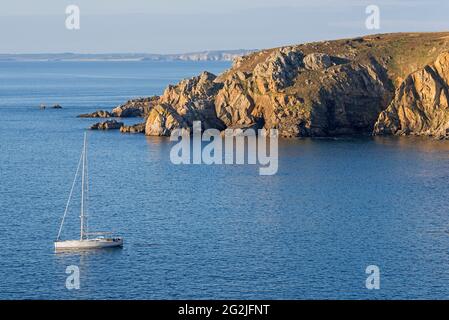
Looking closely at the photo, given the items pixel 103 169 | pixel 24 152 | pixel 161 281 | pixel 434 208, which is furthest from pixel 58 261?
pixel 24 152

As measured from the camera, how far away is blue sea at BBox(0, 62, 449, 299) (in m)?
86.9

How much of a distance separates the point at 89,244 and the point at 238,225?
20944mm

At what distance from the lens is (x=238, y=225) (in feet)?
376

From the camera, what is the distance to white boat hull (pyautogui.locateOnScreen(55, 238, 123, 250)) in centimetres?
10262

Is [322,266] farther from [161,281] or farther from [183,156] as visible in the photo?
[183,156]

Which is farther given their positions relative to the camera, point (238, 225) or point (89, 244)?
point (238, 225)

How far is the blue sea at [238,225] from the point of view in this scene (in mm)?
86938

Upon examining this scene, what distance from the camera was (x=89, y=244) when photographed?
10394cm

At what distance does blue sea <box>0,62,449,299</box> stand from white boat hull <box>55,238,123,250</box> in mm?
1311

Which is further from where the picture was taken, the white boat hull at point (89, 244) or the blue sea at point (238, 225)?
the white boat hull at point (89, 244)

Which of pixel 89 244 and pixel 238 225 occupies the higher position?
pixel 238 225

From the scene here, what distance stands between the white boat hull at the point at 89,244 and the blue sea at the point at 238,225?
51.6 inches

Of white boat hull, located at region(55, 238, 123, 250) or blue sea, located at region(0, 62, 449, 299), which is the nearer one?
blue sea, located at region(0, 62, 449, 299)

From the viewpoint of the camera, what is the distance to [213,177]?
155 meters
